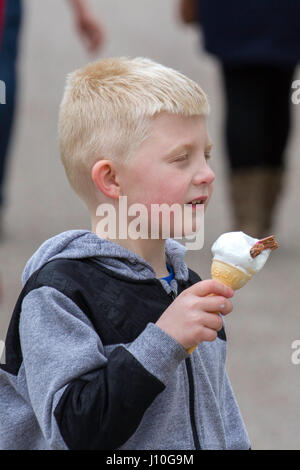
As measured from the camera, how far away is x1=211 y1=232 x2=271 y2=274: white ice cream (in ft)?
6.70

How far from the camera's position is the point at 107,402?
194 centimetres

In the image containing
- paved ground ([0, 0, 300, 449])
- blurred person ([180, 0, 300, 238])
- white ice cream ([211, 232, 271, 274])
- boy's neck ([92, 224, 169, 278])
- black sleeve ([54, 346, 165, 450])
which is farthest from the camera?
blurred person ([180, 0, 300, 238])

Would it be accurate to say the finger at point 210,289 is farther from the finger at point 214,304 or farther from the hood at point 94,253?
the hood at point 94,253

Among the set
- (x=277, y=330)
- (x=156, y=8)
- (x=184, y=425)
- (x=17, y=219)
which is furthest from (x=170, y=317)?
(x=156, y=8)

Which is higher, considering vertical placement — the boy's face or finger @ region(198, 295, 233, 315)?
the boy's face

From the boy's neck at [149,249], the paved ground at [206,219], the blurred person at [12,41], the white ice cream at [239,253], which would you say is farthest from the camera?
the blurred person at [12,41]

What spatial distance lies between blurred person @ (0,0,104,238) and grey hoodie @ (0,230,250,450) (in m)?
2.80

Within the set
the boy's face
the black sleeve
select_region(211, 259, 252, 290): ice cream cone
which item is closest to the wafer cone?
select_region(211, 259, 252, 290): ice cream cone

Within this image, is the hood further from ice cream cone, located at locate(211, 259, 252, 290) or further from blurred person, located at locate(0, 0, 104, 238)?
blurred person, located at locate(0, 0, 104, 238)

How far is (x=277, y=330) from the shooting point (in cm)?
453

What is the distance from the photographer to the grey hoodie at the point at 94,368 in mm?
1964

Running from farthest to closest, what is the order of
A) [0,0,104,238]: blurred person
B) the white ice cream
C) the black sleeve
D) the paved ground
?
[0,0,104,238]: blurred person
the paved ground
the white ice cream
the black sleeve

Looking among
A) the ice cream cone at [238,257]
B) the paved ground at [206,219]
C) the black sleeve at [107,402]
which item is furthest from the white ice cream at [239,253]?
the paved ground at [206,219]

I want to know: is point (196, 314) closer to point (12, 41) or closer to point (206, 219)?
point (12, 41)
